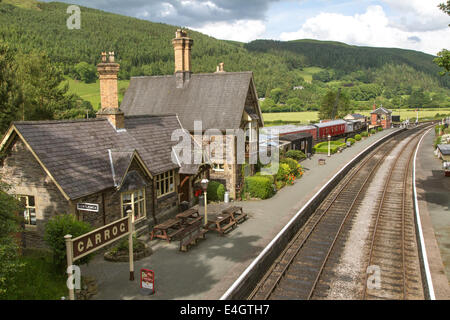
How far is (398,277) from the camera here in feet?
44.1

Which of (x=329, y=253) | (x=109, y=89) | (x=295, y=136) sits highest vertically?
(x=109, y=89)

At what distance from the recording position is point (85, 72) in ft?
362

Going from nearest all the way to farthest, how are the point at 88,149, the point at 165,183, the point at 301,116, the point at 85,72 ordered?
the point at 88,149 → the point at 165,183 → the point at 85,72 → the point at 301,116

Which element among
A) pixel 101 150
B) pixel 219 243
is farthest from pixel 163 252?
pixel 101 150

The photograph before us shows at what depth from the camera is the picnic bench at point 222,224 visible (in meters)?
17.0

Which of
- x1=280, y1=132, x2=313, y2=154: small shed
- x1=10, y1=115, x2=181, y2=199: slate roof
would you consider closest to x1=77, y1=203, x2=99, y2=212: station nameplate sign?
x1=10, y1=115, x2=181, y2=199: slate roof

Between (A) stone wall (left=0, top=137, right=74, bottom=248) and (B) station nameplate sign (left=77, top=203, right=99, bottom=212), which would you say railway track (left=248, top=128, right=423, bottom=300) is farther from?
(A) stone wall (left=0, top=137, right=74, bottom=248)

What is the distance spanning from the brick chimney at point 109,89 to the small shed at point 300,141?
23.9 metres

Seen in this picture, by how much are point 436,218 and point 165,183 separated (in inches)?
589

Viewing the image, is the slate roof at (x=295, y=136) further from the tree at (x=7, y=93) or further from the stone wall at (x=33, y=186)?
the stone wall at (x=33, y=186)

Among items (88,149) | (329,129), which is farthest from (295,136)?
(88,149)

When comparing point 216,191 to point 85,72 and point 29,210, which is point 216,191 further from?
point 85,72

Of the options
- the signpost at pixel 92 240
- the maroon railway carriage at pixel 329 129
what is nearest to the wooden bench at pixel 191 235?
the signpost at pixel 92 240
